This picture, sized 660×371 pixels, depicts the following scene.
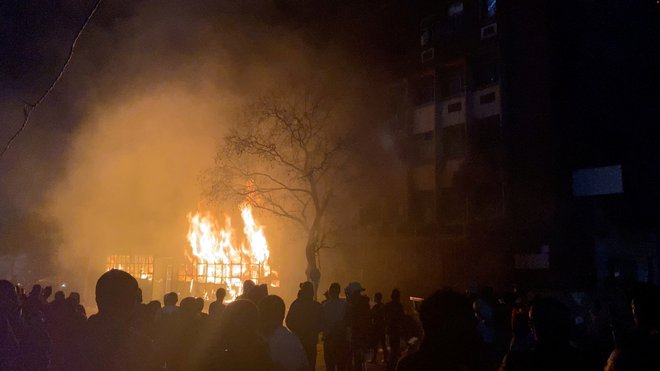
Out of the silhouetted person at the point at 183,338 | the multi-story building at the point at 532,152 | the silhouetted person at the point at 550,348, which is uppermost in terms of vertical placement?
the multi-story building at the point at 532,152

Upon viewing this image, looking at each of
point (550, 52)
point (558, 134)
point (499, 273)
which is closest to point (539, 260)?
point (499, 273)

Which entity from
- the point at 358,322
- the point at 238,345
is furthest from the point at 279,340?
the point at 358,322

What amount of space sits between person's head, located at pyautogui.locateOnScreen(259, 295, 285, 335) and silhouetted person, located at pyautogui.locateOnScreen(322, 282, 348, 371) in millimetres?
4252

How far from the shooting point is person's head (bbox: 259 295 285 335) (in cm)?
419

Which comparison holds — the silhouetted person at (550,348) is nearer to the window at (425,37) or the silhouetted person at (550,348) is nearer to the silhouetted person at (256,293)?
the silhouetted person at (256,293)

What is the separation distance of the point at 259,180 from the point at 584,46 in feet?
44.8

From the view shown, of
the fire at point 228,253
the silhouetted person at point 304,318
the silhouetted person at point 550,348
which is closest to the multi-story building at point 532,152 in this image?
the fire at point 228,253

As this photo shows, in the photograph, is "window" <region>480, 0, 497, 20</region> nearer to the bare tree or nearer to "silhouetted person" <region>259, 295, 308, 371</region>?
the bare tree

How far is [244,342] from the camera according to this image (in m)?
3.13

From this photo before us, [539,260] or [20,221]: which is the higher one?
[20,221]

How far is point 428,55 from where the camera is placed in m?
23.2

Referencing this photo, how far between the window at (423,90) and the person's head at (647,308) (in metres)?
19.9

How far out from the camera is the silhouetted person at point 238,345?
311cm

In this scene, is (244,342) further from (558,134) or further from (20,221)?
(20,221)
